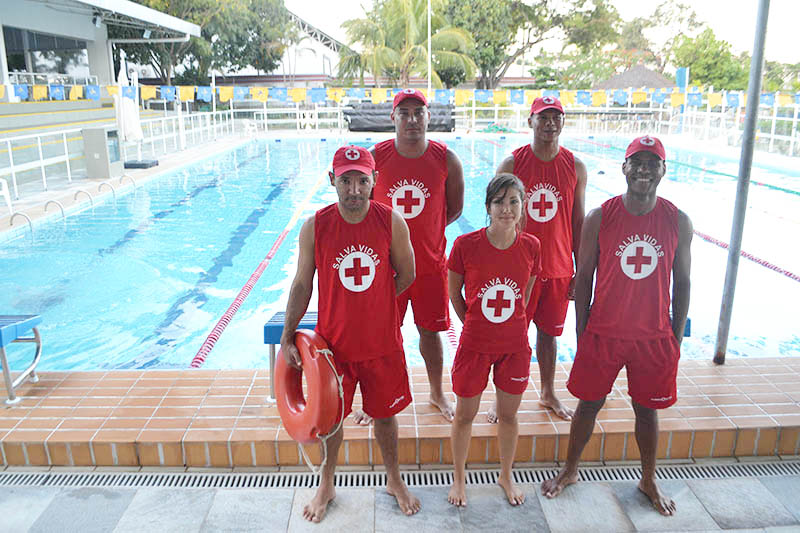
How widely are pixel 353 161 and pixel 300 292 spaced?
52 centimetres

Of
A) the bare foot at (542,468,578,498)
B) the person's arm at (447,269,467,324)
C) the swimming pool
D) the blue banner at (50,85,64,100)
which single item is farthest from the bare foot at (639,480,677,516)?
the blue banner at (50,85,64,100)

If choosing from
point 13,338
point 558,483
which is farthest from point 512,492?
point 13,338

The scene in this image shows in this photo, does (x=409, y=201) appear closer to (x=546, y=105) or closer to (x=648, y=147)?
(x=546, y=105)

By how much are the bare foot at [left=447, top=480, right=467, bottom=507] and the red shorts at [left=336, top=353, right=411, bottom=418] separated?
44cm

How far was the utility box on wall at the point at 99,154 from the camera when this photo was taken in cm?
1054

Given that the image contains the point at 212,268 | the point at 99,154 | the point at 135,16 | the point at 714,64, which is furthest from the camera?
the point at 714,64

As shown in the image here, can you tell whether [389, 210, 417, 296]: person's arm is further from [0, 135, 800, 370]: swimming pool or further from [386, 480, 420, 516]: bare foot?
[0, 135, 800, 370]: swimming pool

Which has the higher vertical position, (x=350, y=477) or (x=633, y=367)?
(x=633, y=367)

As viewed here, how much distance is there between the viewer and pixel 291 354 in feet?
7.47

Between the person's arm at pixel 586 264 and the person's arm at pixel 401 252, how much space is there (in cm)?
67

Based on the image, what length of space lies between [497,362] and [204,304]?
388 centimetres

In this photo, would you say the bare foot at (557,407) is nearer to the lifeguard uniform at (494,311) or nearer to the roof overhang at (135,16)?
the lifeguard uniform at (494,311)

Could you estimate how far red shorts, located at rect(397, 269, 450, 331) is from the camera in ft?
9.20

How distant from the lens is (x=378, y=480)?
264 cm
